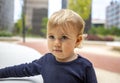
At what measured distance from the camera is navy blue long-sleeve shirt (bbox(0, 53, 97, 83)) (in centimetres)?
107

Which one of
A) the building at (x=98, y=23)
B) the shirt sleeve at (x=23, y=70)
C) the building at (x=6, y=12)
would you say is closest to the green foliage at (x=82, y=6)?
the building at (x=98, y=23)

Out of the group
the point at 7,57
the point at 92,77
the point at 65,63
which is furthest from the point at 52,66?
the point at 7,57

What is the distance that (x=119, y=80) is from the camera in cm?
354

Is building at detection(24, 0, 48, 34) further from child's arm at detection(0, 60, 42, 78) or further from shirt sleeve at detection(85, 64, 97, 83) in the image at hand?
shirt sleeve at detection(85, 64, 97, 83)

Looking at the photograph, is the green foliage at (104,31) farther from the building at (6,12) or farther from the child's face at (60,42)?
the child's face at (60,42)

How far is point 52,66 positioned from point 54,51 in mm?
75

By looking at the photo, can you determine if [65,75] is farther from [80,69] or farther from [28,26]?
[28,26]

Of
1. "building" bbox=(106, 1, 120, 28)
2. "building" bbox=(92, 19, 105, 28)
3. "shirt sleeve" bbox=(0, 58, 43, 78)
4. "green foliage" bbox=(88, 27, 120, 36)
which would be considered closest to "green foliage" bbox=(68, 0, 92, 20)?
"building" bbox=(92, 19, 105, 28)

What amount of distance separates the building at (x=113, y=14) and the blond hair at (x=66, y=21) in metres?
11.0

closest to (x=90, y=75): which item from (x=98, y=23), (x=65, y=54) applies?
(x=65, y=54)

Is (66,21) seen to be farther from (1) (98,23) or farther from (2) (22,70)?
(1) (98,23)

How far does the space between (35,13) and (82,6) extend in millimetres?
1817

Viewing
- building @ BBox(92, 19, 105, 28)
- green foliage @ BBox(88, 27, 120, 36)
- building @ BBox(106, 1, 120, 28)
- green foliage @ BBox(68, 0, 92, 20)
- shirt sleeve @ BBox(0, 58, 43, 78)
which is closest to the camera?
shirt sleeve @ BBox(0, 58, 43, 78)

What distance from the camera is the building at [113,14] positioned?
11969 millimetres
